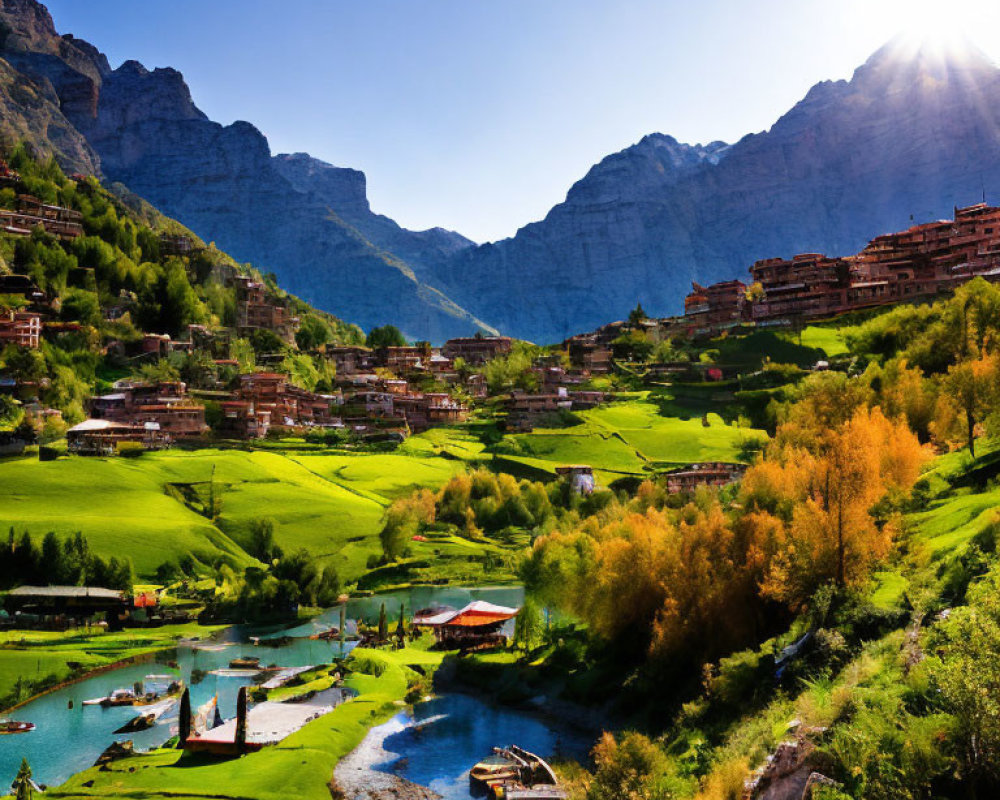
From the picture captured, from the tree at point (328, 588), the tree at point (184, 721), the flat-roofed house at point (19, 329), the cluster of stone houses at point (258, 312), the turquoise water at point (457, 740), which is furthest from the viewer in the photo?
the cluster of stone houses at point (258, 312)

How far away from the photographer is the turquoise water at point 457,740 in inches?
1532

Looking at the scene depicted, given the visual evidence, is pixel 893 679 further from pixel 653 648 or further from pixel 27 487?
pixel 27 487

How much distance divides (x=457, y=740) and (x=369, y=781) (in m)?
6.60

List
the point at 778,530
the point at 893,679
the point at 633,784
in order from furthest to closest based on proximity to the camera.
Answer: the point at 778,530 < the point at 633,784 < the point at 893,679

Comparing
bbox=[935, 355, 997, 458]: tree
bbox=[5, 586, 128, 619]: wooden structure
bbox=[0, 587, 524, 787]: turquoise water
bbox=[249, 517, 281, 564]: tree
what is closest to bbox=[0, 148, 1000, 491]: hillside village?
bbox=[249, 517, 281, 564]: tree

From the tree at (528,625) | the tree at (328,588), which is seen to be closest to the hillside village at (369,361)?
the tree at (328,588)

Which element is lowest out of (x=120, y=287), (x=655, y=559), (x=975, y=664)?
(x=655, y=559)

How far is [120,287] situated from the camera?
14375 centimetres

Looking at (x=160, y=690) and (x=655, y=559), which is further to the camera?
(x=160, y=690)

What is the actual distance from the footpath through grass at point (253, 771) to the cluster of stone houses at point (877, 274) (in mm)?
83268

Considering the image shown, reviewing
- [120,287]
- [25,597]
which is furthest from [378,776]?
[120,287]

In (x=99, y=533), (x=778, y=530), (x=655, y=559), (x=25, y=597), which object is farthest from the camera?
(x=99, y=533)

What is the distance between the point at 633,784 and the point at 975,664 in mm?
11870

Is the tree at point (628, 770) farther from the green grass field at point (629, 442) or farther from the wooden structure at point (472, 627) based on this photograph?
the green grass field at point (629, 442)
